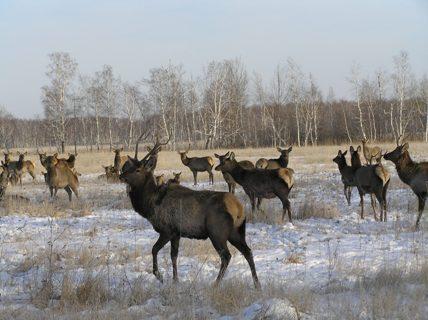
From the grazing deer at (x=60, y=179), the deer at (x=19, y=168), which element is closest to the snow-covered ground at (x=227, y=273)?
the grazing deer at (x=60, y=179)

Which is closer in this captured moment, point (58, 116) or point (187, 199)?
point (187, 199)

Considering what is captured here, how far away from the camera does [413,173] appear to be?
42.4ft

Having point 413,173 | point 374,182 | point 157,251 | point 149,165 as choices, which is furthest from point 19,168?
point 157,251

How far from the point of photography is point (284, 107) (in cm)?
7456

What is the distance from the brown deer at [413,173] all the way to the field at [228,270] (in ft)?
2.33

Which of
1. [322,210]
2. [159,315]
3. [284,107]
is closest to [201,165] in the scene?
[322,210]

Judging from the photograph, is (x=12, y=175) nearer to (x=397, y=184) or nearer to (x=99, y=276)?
(x=397, y=184)

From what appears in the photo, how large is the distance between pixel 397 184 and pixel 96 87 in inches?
2080

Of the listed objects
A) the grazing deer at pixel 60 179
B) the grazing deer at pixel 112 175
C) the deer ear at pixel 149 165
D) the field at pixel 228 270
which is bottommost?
the field at pixel 228 270

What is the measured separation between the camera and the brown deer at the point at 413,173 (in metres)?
12.3

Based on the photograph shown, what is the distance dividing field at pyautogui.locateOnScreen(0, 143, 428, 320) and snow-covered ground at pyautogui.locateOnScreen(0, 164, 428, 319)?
0.02 m

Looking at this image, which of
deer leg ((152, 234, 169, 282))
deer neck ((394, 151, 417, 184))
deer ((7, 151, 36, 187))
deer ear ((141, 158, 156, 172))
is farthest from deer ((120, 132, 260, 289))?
deer ((7, 151, 36, 187))

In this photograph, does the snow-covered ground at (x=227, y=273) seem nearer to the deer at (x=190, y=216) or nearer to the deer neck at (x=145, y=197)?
the deer at (x=190, y=216)

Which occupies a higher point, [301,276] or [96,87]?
[96,87]
